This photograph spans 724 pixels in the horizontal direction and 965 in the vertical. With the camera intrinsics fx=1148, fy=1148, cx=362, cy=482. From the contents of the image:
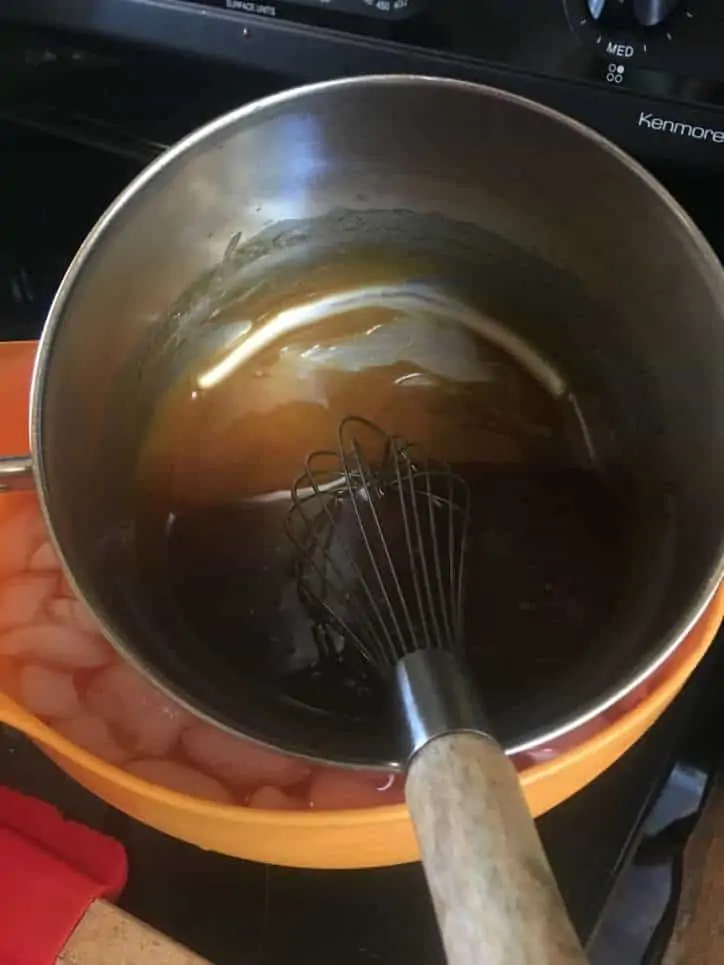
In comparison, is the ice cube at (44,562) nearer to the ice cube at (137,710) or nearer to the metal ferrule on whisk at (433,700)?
the ice cube at (137,710)

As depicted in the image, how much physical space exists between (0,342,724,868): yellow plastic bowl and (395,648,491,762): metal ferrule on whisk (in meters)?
0.04

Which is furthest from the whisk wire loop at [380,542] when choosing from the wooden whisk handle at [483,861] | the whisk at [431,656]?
the wooden whisk handle at [483,861]

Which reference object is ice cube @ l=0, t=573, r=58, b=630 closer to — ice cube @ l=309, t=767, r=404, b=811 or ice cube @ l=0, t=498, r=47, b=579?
ice cube @ l=0, t=498, r=47, b=579

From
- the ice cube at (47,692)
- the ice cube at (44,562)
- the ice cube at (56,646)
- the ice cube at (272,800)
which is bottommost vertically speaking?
the ice cube at (272,800)

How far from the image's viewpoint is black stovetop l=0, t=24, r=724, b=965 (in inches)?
18.3

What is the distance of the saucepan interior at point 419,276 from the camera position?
0.43 m

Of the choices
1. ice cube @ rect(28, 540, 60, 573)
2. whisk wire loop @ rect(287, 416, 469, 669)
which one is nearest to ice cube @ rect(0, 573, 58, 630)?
ice cube @ rect(28, 540, 60, 573)

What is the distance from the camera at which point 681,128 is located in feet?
1.49

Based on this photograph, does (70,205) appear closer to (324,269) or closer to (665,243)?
(324,269)

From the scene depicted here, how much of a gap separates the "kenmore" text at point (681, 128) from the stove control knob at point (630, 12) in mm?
34

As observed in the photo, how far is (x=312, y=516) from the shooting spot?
53 cm

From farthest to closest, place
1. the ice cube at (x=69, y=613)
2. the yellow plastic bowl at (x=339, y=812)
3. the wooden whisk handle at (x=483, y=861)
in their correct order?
1. the ice cube at (x=69, y=613)
2. the yellow plastic bowl at (x=339, y=812)
3. the wooden whisk handle at (x=483, y=861)

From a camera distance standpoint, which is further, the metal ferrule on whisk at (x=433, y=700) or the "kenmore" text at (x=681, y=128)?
the "kenmore" text at (x=681, y=128)

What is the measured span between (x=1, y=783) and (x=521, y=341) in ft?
1.06
